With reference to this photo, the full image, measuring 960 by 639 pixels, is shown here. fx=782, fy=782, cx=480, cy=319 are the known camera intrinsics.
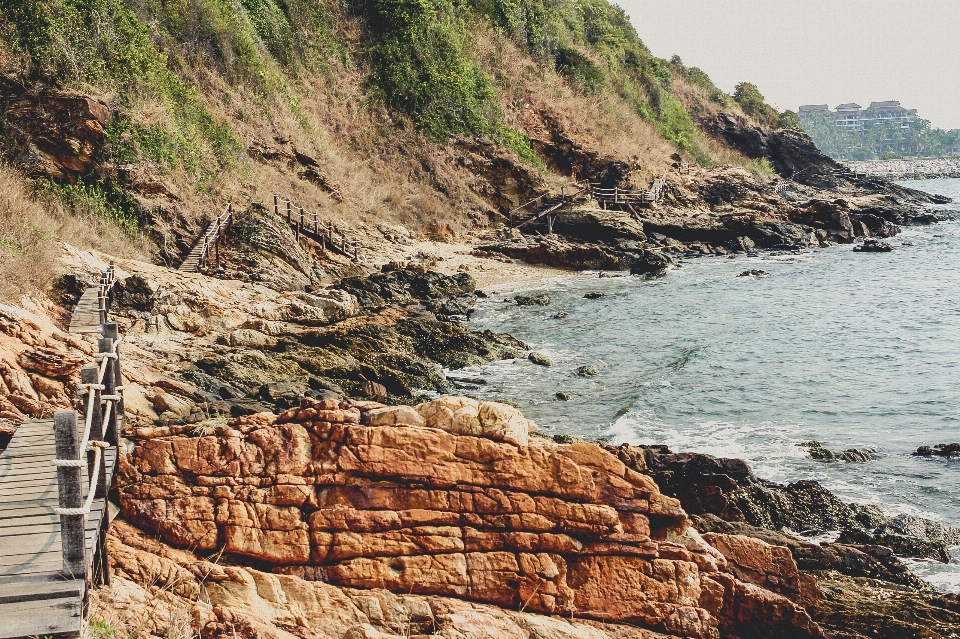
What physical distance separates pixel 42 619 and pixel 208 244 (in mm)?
19213

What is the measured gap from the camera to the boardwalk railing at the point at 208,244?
877 inches

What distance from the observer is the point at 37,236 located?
16672 mm

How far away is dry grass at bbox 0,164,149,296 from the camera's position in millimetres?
14469

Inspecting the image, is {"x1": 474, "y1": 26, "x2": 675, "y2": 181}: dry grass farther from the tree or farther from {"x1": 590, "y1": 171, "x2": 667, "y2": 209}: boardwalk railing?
the tree

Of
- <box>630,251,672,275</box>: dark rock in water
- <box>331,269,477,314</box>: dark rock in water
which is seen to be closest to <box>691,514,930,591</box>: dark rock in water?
<box>331,269,477,314</box>: dark rock in water

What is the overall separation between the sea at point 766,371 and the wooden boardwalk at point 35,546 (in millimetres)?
10207

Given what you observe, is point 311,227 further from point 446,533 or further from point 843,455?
point 446,533

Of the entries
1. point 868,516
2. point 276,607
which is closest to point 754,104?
point 868,516

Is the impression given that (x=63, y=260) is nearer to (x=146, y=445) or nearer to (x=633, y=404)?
(x=146, y=445)

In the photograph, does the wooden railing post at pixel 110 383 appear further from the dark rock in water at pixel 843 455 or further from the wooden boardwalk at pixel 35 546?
the dark rock in water at pixel 843 455

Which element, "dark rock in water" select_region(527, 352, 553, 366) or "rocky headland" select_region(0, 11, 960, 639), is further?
"dark rock in water" select_region(527, 352, 553, 366)

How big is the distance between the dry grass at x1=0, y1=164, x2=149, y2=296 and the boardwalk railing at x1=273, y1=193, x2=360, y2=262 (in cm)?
631

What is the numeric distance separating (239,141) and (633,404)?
63.0 ft

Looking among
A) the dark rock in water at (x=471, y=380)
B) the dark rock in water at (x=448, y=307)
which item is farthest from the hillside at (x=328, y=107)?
the dark rock in water at (x=471, y=380)
